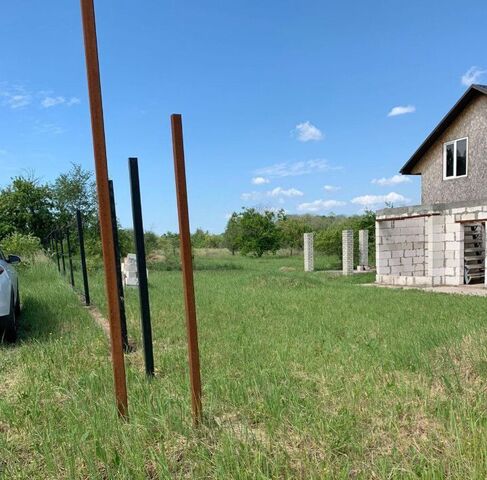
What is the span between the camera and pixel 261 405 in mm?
3018

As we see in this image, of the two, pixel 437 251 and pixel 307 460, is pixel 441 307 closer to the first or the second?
pixel 437 251

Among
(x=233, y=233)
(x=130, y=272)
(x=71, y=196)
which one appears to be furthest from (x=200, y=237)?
(x=130, y=272)

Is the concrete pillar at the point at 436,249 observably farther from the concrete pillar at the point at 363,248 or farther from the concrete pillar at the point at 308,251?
the concrete pillar at the point at 308,251

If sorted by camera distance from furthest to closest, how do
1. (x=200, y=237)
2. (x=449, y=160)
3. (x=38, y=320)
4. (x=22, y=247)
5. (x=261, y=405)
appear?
(x=200, y=237) < (x=22, y=247) < (x=449, y=160) < (x=38, y=320) < (x=261, y=405)

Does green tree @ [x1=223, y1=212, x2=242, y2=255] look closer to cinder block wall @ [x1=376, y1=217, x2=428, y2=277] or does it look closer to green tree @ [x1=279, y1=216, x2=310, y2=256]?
green tree @ [x1=279, y1=216, x2=310, y2=256]

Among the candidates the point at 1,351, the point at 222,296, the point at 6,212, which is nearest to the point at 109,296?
the point at 1,351

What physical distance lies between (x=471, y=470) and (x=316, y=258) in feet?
93.6

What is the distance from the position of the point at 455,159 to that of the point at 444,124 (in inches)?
49.9

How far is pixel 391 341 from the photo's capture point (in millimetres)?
5012

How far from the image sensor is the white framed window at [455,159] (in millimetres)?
14547

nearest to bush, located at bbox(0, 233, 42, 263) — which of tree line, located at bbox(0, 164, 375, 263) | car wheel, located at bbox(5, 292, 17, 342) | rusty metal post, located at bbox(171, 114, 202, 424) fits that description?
tree line, located at bbox(0, 164, 375, 263)

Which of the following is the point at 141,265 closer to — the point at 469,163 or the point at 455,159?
the point at 469,163

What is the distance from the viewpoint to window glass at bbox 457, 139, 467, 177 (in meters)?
14.5

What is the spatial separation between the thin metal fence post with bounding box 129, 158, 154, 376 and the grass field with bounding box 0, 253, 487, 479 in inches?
8.8
